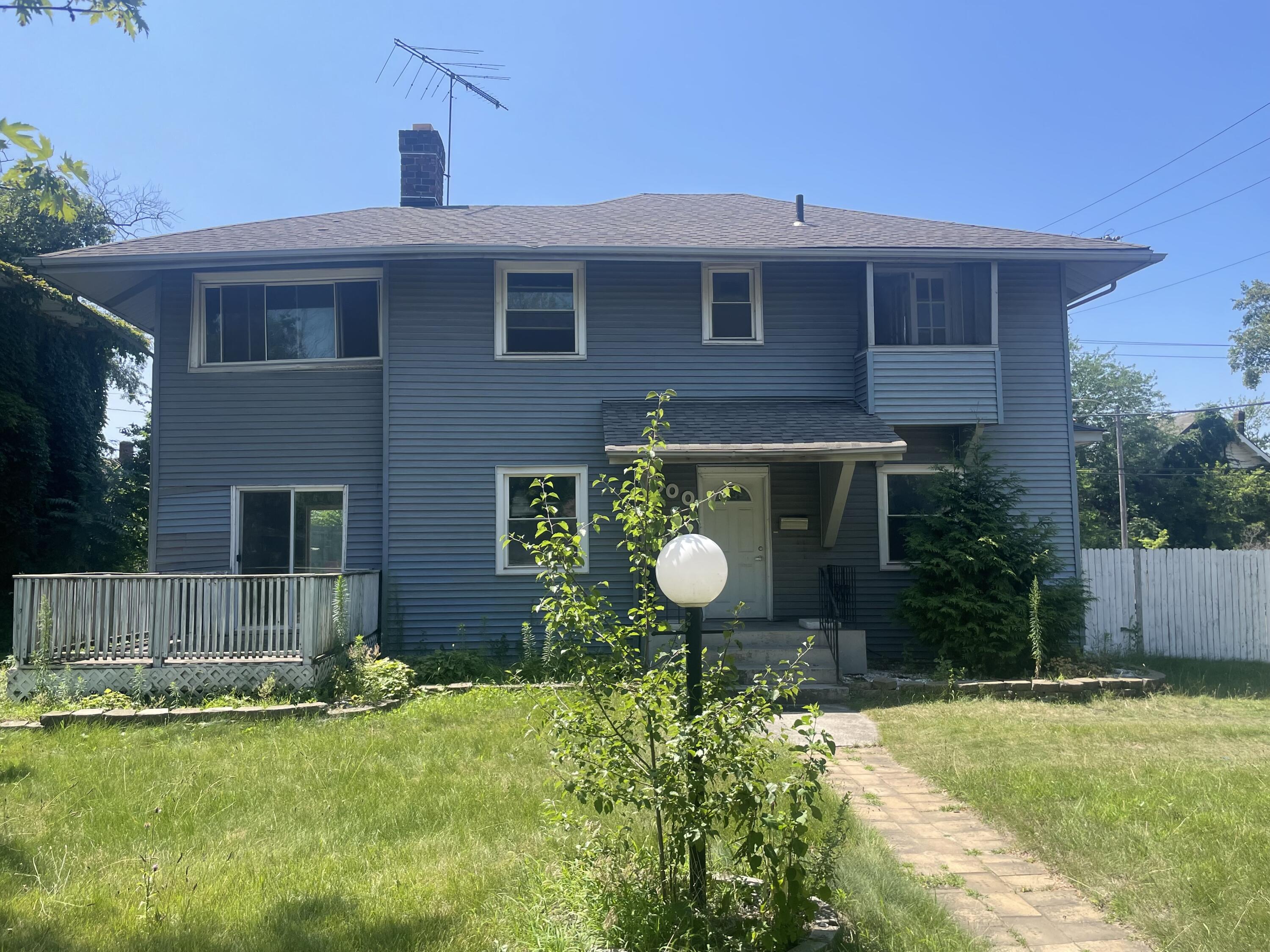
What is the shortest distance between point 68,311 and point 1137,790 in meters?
17.9

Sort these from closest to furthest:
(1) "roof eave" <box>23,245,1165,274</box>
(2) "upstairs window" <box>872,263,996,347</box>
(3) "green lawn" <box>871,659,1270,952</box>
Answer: (3) "green lawn" <box>871,659,1270,952</box>, (1) "roof eave" <box>23,245,1165,274</box>, (2) "upstairs window" <box>872,263,996,347</box>

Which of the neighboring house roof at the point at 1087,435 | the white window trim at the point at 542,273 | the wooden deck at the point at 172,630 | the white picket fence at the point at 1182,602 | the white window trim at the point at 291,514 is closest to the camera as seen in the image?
the wooden deck at the point at 172,630

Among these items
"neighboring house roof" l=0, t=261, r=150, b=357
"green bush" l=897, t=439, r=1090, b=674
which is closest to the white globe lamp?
"green bush" l=897, t=439, r=1090, b=674

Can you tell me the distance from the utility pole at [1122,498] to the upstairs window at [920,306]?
66.7 ft

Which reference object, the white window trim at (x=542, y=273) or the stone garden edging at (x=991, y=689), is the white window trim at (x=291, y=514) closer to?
the white window trim at (x=542, y=273)

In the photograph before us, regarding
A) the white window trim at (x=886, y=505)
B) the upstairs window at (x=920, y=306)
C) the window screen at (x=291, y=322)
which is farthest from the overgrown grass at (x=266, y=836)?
the upstairs window at (x=920, y=306)

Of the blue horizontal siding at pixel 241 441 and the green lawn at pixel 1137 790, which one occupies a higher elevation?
the blue horizontal siding at pixel 241 441

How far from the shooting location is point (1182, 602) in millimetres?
12570

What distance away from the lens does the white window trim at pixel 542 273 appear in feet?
37.1

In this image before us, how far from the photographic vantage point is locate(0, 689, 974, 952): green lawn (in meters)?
3.62

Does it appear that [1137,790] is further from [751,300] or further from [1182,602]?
[1182,602]

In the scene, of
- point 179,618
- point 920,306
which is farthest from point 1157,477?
point 179,618

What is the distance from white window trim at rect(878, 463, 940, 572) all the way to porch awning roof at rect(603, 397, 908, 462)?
3.38 ft

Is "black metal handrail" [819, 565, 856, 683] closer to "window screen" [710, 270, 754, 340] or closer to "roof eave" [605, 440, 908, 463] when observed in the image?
"roof eave" [605, 440, 908, 463]
